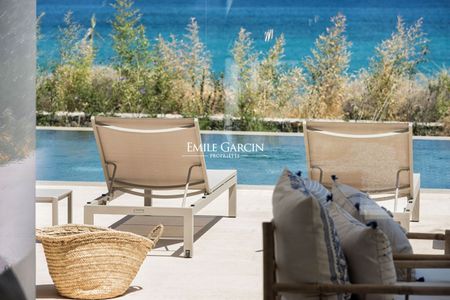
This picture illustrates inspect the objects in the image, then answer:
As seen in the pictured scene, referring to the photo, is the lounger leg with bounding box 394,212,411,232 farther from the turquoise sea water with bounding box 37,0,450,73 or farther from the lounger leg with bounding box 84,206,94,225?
the lounger leg with bounding box 84,206,94,225

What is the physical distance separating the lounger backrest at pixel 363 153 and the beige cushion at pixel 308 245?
2273 mm

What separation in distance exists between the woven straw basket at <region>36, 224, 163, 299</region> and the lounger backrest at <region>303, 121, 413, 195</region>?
1083 millimetres

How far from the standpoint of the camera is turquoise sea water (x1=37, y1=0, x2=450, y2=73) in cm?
524

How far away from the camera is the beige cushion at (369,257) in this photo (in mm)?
3102

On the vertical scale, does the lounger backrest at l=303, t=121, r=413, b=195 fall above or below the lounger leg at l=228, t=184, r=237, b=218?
above

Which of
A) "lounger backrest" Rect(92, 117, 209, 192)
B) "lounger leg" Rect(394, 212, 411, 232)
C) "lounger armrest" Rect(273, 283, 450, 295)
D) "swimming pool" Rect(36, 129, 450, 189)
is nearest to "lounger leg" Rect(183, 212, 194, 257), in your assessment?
"lounger backrest" Rect(92, 117, 209, 192)

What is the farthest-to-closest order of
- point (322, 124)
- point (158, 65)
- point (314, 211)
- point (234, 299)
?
point (158, 65)
point (322, 124)
point (234, 299)
point (314, 211)

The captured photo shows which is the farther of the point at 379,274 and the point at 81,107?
the point at 81,107

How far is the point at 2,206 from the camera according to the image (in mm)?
4309

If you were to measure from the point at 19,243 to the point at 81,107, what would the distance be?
5.19 ft

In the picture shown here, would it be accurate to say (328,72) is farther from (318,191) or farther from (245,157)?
(318,191)

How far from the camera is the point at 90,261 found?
16.2ft

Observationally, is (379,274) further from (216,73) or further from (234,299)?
(216,73)

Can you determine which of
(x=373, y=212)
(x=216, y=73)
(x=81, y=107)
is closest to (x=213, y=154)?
(x=216, y=73)
